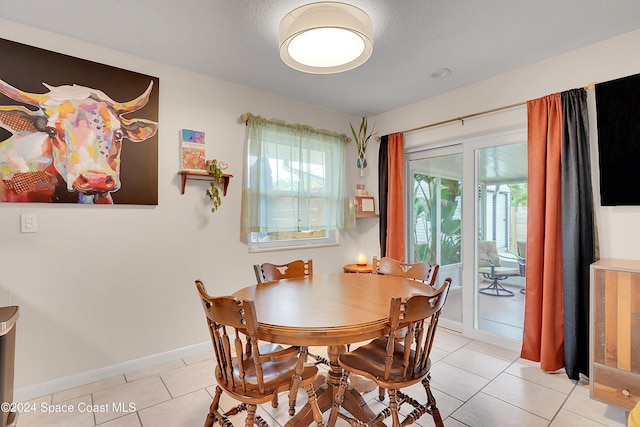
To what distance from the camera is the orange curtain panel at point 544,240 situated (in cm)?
250

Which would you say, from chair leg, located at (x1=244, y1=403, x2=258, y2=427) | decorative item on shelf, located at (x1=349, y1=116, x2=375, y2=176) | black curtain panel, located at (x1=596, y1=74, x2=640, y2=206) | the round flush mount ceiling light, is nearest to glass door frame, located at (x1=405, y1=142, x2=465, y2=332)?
decorative item on shelf, located at (x1=349, y1=116, x2=375, y2=176)

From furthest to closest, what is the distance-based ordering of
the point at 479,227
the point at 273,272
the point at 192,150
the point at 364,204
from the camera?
the point at 364,204 < the point at 479,227 < the point at 192,150 < the point at 273,272

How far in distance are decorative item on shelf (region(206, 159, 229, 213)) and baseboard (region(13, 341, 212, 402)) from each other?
4.14 feet

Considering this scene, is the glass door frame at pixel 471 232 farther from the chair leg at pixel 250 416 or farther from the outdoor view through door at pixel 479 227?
the chair leg at pixel 250 416

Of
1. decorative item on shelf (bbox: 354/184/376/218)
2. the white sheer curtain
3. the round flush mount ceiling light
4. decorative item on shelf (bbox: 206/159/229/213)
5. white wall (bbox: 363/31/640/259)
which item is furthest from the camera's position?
decorative item on shelf (bbox: 354/184/376/218)

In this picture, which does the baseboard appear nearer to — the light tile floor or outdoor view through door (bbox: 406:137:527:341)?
the light tile floor

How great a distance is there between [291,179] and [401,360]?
2228mm

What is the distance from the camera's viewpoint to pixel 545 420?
1.91 m

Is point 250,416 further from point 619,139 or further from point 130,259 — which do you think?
point 619,139

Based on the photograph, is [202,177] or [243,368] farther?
[202,177]

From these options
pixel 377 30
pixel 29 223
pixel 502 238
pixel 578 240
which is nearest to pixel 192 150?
pixel 29 223

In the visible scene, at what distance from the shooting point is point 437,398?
2143 millimetres

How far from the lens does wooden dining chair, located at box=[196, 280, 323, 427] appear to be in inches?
52.7

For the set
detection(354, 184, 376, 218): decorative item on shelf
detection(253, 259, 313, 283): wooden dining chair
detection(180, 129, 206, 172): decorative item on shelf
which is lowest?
detection(253, 259, 313, 283): wooden dining chair
